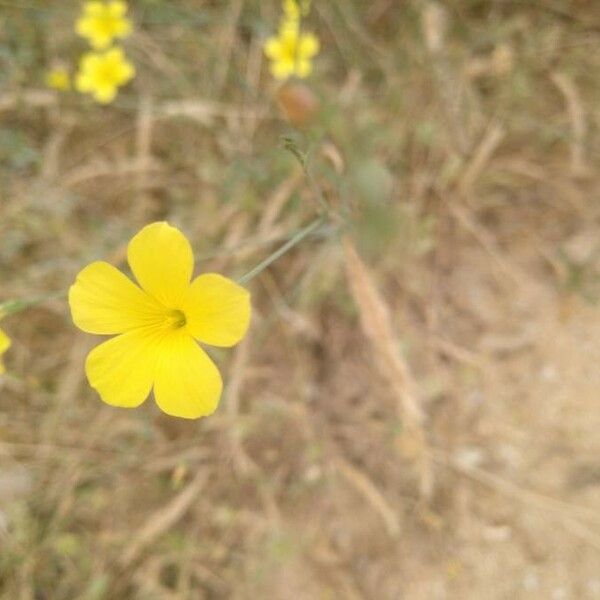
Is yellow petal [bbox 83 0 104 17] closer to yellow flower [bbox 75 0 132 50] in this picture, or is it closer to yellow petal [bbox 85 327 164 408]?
yellow flower [bbox 75 0 132 50]

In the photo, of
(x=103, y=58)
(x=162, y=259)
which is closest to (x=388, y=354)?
(x=162, y=259)

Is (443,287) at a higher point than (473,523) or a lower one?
higher

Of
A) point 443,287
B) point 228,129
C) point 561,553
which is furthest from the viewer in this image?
point 228,129

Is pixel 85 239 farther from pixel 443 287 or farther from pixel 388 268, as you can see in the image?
pixel 443 287

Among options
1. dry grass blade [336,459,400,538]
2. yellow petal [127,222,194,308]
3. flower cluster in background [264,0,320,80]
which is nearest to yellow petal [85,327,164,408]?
yellow petal [127,222,194,308]

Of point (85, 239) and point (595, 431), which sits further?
point (85, 239)

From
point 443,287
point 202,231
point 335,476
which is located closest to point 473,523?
point 335,476

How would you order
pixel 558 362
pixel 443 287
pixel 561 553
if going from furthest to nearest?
pixel 443 287 < pixel 558 362 < pixel 561 553
